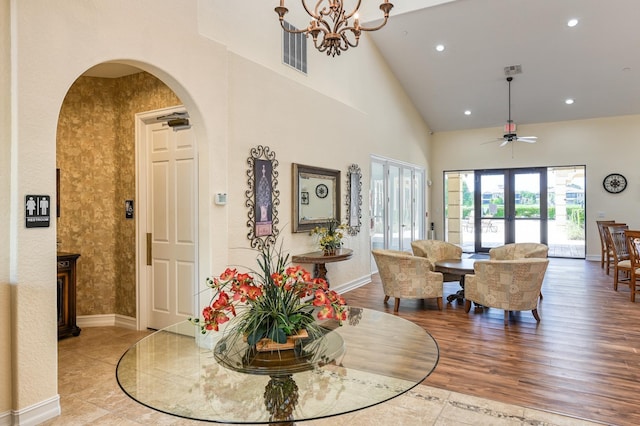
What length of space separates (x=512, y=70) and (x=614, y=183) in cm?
384

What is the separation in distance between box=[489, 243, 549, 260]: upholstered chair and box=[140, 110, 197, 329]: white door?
14.6ft

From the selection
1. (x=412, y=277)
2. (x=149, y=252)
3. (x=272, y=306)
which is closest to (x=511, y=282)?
(x=412, y=277)

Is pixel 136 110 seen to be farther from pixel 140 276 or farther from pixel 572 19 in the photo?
pixel 572 19

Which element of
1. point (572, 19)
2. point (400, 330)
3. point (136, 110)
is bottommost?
point (400, 330)

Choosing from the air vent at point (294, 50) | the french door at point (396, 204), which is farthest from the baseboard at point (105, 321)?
the french door at point (396, 204)

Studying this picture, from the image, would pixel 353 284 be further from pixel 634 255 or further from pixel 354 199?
pixel 634 255

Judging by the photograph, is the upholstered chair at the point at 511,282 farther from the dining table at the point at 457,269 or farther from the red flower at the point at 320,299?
the red flower at the point at 320,299

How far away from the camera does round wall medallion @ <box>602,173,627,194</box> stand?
919 cm

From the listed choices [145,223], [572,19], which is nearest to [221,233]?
[145,223]

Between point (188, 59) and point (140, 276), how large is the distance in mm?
2457

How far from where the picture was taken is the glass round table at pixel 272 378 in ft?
5.10

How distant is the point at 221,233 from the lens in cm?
400

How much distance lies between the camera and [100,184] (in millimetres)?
4781

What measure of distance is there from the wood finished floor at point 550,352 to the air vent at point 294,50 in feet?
11.0
